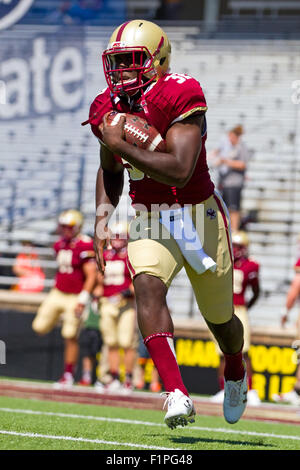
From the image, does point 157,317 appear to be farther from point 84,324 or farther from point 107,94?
point 84,324

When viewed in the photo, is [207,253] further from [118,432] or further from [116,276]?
[116,276]

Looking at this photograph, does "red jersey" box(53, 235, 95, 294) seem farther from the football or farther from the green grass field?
the football

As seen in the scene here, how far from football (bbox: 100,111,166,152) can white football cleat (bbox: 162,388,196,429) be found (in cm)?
101

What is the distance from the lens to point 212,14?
1811 centimetres

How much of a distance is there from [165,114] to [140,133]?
0.15m

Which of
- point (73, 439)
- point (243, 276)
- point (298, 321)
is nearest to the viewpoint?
point (73, 439)

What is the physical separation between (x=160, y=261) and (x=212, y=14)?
15120 millimetres

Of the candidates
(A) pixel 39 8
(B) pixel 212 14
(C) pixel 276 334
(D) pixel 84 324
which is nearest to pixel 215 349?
(C) pixel 276 334

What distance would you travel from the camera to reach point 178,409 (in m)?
3.49

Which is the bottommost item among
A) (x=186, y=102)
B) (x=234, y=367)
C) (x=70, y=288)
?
(x=70, y=288)

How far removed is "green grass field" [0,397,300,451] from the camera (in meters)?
3.67

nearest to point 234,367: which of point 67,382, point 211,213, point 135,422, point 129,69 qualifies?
point 211,213

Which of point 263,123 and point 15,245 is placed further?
point 263,123

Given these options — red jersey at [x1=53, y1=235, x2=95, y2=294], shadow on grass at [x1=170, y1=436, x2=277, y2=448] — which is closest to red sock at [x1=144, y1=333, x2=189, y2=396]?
shadow on grass at [x1=170, y1=436, x2=277, y2=448]
